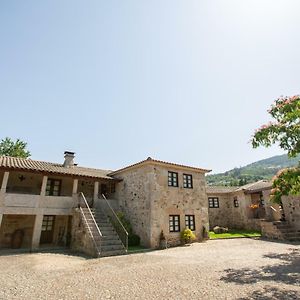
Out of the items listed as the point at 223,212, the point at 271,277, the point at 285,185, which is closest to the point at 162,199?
the point at 285,185

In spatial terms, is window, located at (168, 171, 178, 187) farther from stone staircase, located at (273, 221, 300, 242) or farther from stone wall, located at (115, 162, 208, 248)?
stone staircase, located at (273, 221, 300, 242)

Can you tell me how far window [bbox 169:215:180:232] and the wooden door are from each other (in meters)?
9.54

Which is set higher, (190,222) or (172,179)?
(172,179)

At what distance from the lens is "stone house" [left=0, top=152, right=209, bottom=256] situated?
46.5 ft

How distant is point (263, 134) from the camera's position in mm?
10102

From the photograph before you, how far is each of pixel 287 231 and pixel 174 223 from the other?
32.2ft

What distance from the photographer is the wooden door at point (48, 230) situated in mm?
17923

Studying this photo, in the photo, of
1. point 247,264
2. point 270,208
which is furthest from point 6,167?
point 270,208

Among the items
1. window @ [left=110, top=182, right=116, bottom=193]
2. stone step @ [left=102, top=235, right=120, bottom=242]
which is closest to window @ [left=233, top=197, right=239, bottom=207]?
window @ [left=110, top=182, right=116, bottom=193]

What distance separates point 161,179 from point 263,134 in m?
8.47

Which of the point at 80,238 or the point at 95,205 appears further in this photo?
the point at 95,205

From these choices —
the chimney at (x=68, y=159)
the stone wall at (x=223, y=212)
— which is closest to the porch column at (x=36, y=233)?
the chimney at (x=68, y=159)

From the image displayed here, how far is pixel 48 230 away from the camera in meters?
18.1

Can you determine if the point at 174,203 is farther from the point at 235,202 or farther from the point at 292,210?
the point at 235,202
